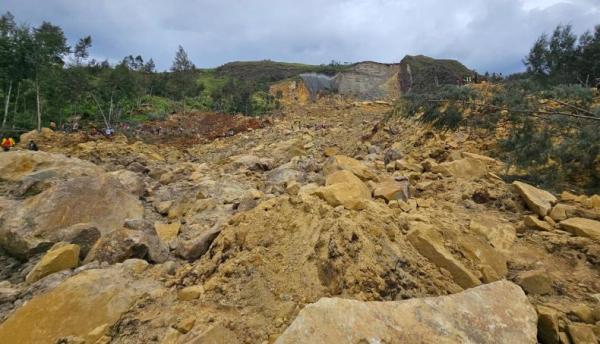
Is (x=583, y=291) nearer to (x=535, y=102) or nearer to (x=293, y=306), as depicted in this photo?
(x=293, y=306)

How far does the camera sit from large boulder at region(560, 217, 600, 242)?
3.12m

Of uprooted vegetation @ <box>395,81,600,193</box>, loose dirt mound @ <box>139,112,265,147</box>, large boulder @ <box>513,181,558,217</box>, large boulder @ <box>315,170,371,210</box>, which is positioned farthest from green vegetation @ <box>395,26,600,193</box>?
loose dirt mound @ <box>139,112,265,147</box>

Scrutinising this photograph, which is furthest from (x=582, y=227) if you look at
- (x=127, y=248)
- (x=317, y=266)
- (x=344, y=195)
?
(x=127, y=248)

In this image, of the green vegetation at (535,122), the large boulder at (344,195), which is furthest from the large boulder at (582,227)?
the green vegetation at (535,122)

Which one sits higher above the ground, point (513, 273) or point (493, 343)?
point (493, 343)

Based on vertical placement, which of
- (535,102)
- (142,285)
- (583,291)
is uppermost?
(535,102)

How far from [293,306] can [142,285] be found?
49.4 inches

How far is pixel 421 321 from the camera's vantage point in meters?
1.74

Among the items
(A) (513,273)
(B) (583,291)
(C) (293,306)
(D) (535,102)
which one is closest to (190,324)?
(C) (293,306)

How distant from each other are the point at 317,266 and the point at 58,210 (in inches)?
129

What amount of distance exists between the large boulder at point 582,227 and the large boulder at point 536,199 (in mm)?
302

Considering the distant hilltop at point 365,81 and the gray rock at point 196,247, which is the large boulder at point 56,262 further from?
the distant hilltop at point 365,81

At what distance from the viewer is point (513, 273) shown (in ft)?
9.29

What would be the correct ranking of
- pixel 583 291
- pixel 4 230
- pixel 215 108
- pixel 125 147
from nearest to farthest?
pixel 583 291 < pixel 4 230 < pixel 125 147 < pixel 215 108
